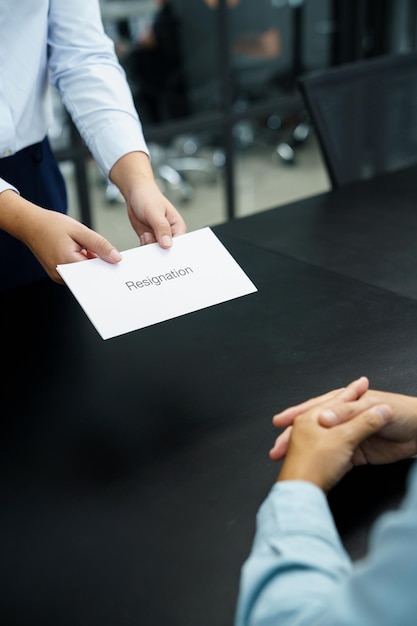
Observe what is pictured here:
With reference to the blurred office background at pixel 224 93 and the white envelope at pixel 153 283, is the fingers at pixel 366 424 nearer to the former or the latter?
the white envelope at pixel 153 283

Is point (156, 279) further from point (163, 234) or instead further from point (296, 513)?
point (296, 513)

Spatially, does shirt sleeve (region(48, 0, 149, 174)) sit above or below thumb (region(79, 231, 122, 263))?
above

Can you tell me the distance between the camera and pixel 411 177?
2020mm

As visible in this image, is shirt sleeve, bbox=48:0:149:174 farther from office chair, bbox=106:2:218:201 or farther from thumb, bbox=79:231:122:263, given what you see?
office chair, bbox=106:2:218:201

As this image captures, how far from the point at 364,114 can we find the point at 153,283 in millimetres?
1370

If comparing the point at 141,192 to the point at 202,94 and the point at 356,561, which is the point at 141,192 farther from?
the point at 202,94

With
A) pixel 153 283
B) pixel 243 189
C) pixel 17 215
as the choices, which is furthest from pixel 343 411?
pixel 243 189

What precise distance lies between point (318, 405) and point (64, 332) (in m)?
0.54

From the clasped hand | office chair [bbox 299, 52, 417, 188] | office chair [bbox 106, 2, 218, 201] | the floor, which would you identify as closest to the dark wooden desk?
the clasped hand

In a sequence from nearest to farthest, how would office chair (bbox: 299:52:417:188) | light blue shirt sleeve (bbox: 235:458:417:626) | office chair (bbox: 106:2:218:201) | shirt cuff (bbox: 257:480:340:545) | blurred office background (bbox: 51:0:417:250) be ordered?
light blue shirt sleeve (bbox: 235:458:417:626), shirt cuff (bbox: 257:480:340:545), office chair (bbox: 299:52:417:188), blurred office background (bbox: 51:0:417:250), office chair (bbox: 106:2:218:201)

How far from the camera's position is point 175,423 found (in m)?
1.04

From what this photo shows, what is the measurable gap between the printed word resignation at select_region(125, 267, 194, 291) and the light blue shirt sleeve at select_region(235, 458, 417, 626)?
17.0 inches

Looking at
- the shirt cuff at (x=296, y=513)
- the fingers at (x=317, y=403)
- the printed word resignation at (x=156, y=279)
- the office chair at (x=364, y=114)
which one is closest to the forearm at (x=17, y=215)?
the printed word resignation at (x=156, y=279)

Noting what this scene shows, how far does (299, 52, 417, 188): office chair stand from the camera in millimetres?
2154
